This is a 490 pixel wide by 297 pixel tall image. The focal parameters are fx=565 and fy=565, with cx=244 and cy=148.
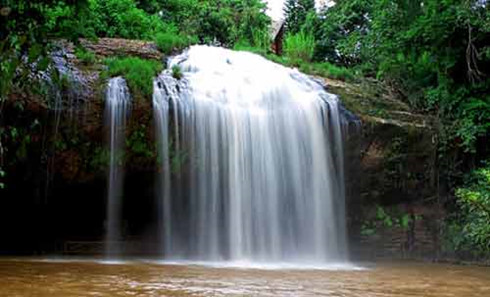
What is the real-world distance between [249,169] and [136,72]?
7.17 feet

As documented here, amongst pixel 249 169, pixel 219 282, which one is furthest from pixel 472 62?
pixel 219 282

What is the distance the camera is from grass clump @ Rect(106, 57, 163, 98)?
8016mm

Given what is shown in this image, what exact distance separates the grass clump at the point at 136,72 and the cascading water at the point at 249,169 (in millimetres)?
185

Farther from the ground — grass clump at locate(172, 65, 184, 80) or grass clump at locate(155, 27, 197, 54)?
grass clump at locate(155, 27, 197, 54)

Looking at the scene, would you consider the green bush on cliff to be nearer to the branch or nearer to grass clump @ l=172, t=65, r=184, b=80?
the branch

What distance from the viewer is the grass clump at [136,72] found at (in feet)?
26.3

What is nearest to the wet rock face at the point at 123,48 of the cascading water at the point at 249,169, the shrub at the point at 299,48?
the cascading water at the point at 249,169

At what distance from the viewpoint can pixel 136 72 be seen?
820cm

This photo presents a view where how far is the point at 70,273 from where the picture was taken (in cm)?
546

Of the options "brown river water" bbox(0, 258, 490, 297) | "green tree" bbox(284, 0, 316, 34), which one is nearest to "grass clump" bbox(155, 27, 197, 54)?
"brown river water" bbox(0, 258, 490, 297)

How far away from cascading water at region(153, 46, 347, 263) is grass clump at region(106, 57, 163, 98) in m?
0.18

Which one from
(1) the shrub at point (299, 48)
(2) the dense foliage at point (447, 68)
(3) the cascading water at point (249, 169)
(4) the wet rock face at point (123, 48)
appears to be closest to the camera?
(3) the cascading water at point (249, 169)

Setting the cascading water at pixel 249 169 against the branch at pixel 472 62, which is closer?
the cascading water at pixel 249 169

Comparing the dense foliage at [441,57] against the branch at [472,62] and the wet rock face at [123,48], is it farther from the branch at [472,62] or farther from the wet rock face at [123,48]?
the wet rock face at [123,48]
